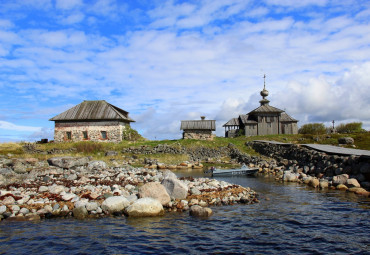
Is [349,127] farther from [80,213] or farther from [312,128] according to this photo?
[80,213]

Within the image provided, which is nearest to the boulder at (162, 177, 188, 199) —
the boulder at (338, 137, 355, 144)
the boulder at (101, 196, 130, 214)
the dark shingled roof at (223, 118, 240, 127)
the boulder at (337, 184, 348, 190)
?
the boulder at (101, 196, 130, 214)

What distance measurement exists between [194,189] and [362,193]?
30.6 feet

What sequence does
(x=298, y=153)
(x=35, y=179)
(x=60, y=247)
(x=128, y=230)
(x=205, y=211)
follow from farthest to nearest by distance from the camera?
(x=298, y=153) → (x=35, y=179) → (x=205, y=211) → (x=128, y=230) → (x=60, y=247)

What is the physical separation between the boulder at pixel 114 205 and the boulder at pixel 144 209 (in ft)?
1.48

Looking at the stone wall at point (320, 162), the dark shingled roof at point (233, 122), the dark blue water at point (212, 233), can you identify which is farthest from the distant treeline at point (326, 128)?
the dark blue water at point (212, 233)

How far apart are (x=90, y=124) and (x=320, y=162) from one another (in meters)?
36.5

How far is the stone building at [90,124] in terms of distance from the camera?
48.5m

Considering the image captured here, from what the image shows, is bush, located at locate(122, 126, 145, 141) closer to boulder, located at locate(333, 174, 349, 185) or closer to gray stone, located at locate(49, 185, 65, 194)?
gray stone, located at locate(49, 185, 65, 194)

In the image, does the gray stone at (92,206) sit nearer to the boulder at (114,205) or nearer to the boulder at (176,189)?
the boulder at (114,205)

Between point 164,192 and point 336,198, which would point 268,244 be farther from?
point 336,198

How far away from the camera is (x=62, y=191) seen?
1499 cm

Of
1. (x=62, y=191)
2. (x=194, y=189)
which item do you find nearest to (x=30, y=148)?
(x=62, y=191)

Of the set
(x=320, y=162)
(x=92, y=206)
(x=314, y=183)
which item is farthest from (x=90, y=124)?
(x=92, y=206)

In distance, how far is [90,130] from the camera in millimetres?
49000
